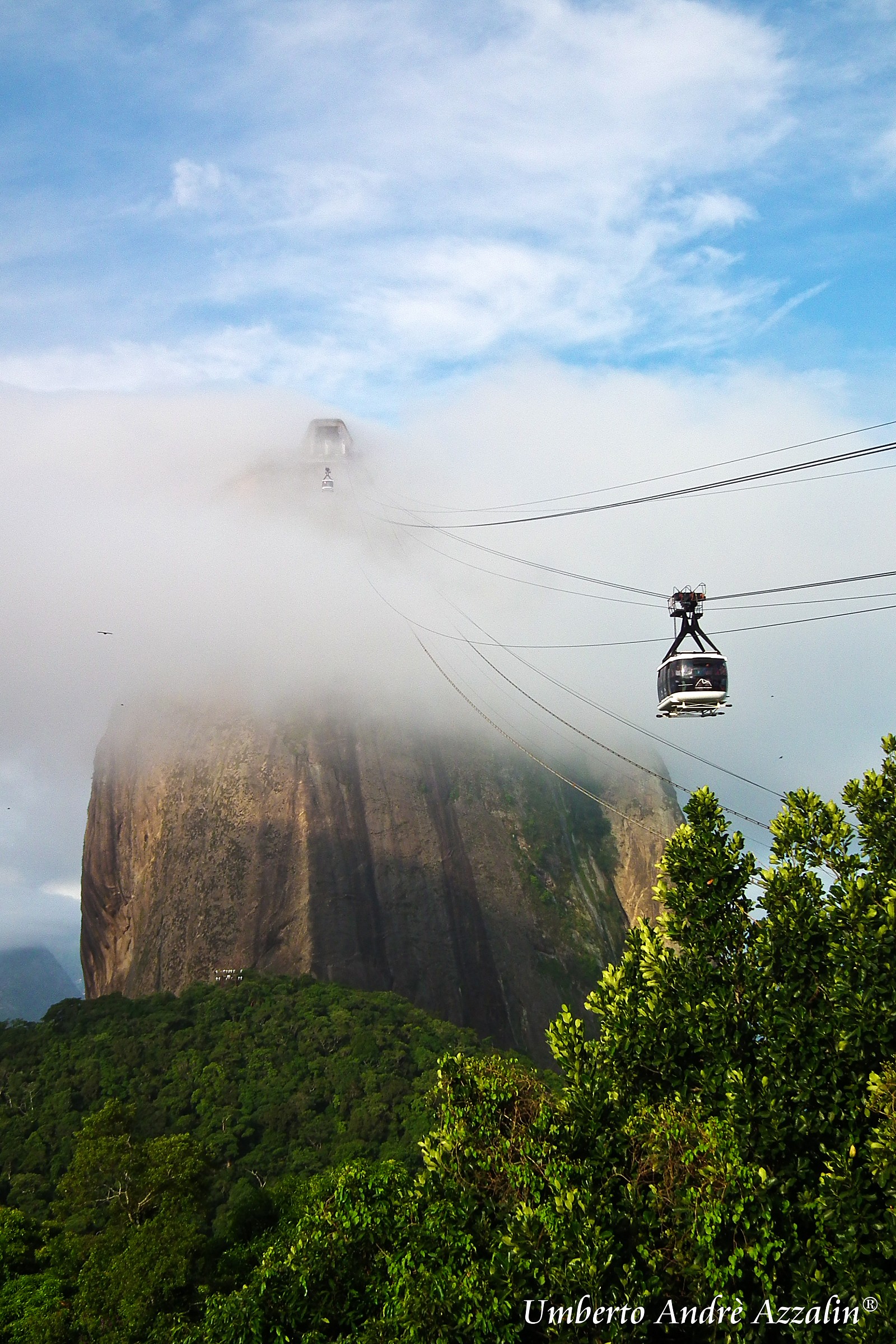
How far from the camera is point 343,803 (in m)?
85.9

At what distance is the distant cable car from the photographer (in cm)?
2647

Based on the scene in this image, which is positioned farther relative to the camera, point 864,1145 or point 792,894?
point 792,894

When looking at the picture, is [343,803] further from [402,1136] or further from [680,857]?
[680,857]

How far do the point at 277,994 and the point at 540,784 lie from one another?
1494 inches

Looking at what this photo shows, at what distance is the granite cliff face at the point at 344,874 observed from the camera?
77.1m

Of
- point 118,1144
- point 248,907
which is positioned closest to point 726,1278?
point 118,1144

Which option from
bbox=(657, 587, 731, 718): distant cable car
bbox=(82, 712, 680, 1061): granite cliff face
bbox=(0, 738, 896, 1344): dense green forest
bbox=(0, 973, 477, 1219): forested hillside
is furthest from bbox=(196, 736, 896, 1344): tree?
bbox=(82, 712, 680, 1061): granite cliff face

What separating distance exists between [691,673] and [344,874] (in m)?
58.8
